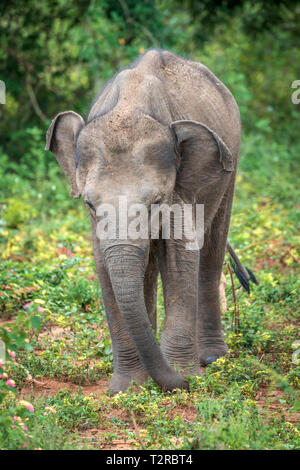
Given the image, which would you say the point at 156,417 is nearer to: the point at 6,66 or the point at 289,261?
the point at 289,261

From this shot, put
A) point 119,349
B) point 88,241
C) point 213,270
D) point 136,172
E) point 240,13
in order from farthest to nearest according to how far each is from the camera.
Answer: point 240,13, point 88,241, point 213,270, point 119,349, point 136,172

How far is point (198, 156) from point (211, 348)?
1733 mm

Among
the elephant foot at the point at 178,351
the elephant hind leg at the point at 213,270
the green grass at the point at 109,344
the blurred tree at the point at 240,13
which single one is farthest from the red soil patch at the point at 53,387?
the blurred tree at the point at 240,13

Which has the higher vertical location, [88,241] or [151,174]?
[88,241]

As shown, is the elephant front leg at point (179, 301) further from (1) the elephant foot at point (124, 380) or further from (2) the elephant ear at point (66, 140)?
(2) the elephant ear at point (66, 140)

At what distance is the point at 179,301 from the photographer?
17.8ft

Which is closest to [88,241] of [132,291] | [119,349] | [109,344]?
[109,344]

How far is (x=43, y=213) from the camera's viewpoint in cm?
1009

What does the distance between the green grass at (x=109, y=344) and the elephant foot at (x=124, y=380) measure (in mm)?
146

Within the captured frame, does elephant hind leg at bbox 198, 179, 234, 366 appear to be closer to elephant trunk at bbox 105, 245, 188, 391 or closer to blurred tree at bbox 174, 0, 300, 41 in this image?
elephant trunk at bbox 105, 245, 188, 391

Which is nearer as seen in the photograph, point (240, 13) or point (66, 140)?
point (66, 140)

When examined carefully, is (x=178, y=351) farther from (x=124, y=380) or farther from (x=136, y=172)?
(x=136, y=172)

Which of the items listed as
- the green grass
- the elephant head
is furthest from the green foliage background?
the elephant head
